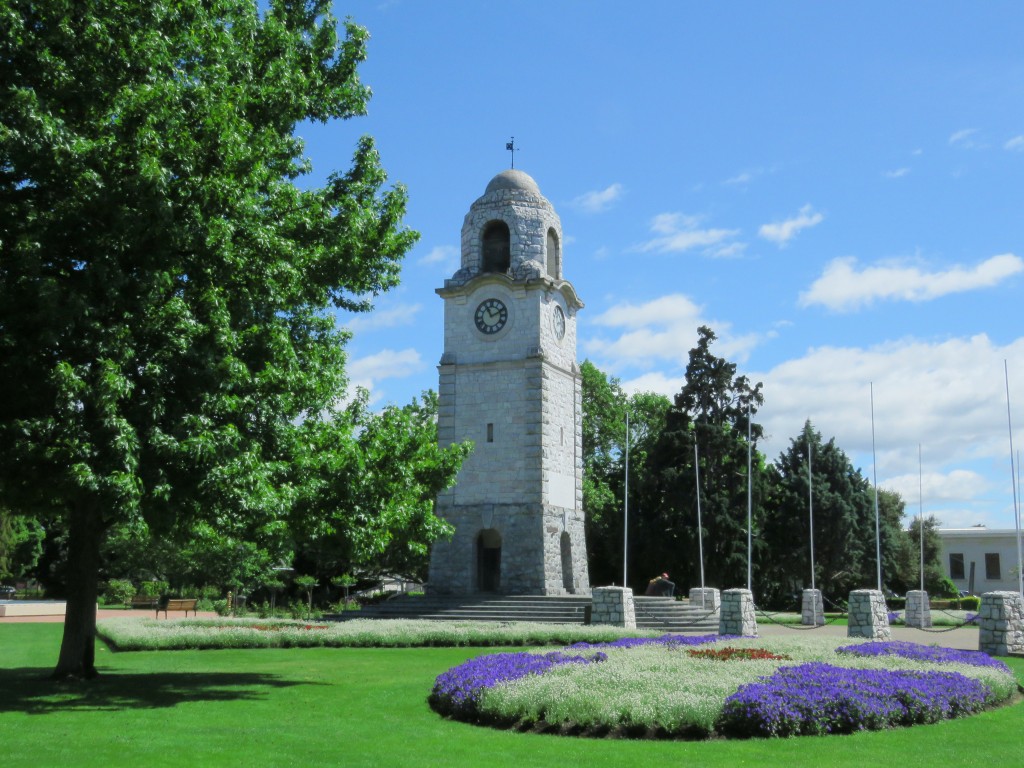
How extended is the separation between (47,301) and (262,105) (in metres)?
4.99

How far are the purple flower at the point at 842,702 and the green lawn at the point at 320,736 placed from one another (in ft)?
0.97

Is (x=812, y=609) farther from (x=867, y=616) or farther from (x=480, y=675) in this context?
(x=480, y=675)

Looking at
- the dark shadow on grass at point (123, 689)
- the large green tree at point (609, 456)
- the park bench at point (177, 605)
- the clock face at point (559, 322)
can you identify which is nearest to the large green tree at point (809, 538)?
the large green tree at point (609, 456)

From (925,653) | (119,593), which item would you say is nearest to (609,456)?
(119,593)

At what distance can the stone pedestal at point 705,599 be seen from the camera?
31.3 m

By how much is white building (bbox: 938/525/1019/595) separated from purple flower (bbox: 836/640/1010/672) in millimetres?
58272

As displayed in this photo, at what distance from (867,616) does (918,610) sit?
30.1 ft

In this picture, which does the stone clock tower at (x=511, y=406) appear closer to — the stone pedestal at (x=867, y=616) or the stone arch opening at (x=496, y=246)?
the stone arch opening at (x=496, y=246)

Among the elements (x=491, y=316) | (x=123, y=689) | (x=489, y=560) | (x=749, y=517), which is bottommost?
(x=123, y=689)

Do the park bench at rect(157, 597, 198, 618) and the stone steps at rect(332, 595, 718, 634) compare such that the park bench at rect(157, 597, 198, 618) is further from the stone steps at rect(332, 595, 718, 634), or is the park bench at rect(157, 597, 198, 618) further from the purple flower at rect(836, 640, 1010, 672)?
the purple flower at rect(836, 640, 1010, 672)

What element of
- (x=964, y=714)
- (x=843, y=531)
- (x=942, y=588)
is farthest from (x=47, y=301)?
(x=942, y=588)

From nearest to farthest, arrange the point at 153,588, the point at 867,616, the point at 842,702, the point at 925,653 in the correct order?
1. the point at 842,702
2. the point at 925,653
3. the point at 867,616
4. the point at 153,588

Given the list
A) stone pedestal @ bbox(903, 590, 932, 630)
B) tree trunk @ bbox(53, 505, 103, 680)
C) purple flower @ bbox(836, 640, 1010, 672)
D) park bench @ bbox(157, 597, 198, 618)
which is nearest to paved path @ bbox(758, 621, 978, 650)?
stone pedestal @ bbox(903, 590, 932, 630)

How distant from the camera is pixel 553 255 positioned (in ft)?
122
